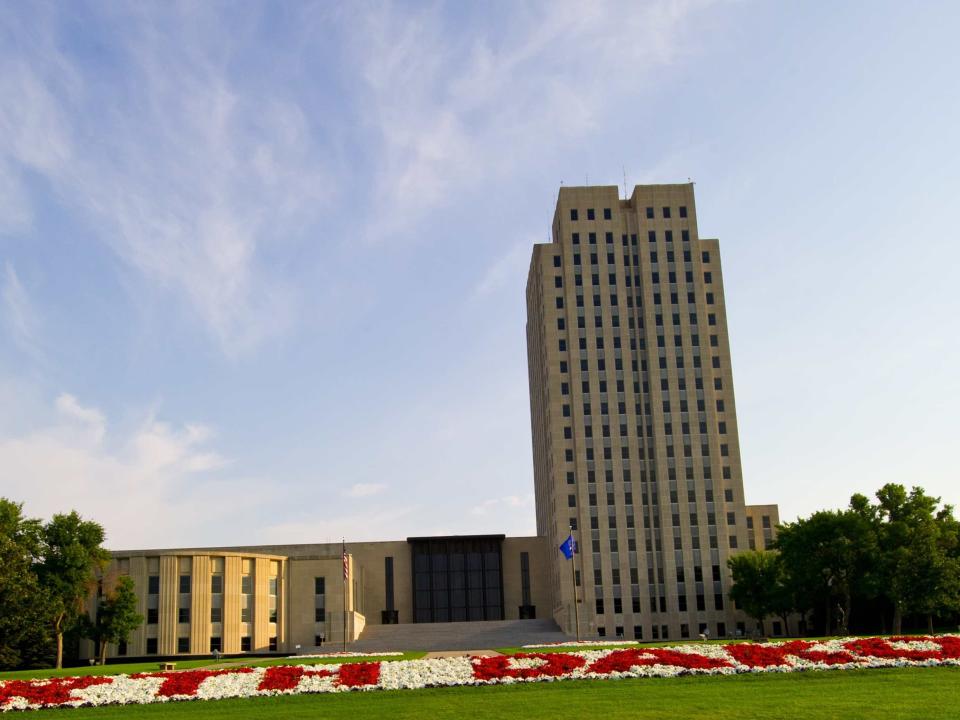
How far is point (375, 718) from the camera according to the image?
23.0 meters

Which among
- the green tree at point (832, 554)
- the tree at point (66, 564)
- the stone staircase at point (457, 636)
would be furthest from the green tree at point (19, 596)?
the green tree at point (832, 554)

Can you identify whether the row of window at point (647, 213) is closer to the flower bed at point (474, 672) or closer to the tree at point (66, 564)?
the tree at point (66, 564)

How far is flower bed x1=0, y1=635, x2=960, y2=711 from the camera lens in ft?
95.9

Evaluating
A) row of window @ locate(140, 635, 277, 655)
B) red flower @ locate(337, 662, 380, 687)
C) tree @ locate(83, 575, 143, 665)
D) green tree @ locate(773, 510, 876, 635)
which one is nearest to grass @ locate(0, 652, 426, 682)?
red flower @ locate(337, 662, 380, 687)

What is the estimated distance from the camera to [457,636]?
95625mm

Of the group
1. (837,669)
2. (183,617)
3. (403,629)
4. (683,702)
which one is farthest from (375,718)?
(403,629)

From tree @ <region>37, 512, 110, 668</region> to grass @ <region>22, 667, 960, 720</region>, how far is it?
55341mm

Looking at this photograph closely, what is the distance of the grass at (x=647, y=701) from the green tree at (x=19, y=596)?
4609 centimetres

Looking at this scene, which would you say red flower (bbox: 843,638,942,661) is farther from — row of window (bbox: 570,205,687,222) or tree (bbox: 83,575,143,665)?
row of window (bbox: 570,205,687,222)

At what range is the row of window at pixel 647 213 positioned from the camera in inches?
4661

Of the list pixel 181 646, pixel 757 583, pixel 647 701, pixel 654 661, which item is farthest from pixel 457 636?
pixel 647 701

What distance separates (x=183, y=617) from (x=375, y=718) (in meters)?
73.1

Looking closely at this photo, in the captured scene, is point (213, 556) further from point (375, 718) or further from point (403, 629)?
point (375, 718)

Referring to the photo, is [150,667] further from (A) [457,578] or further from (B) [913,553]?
(A) [457,578]
